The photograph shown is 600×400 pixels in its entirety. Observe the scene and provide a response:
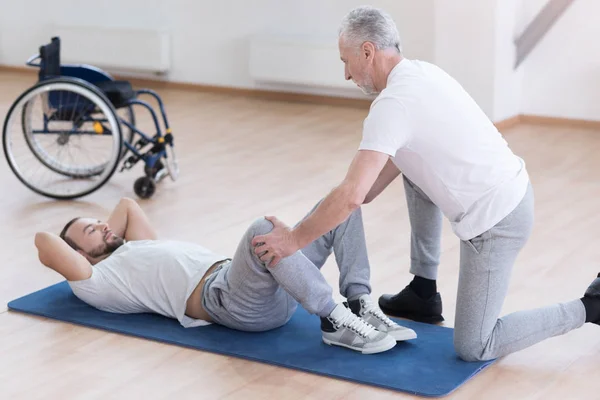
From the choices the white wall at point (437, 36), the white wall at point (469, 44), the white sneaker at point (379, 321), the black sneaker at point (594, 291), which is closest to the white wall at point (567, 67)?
the white wall at point (437, 36)

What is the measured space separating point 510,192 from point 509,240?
13cm

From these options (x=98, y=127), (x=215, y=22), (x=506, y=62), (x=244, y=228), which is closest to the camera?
(x=244, y=228)

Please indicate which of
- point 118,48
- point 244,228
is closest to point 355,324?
point 244,228

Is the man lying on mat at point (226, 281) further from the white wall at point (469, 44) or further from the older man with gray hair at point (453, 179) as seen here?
the white wall at point (469, 44)

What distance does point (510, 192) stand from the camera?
2.69 meters

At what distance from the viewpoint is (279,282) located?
2762mm

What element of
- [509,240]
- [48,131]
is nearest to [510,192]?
[509,240]

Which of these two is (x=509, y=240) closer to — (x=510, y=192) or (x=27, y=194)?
(x=510, y=192)

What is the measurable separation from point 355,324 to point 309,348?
0.16m

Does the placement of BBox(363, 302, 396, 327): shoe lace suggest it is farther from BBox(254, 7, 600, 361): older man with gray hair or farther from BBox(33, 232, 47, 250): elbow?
BBox(33, 232, 47, 250): elbow

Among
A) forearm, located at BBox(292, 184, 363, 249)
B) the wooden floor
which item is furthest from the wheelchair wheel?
forearm, located at BBox(292, 184, 363, 249)

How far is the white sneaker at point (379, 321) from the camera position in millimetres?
2893

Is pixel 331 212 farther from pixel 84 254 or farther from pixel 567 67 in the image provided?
pixel 567 67

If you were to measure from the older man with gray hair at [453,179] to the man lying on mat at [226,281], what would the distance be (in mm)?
127
